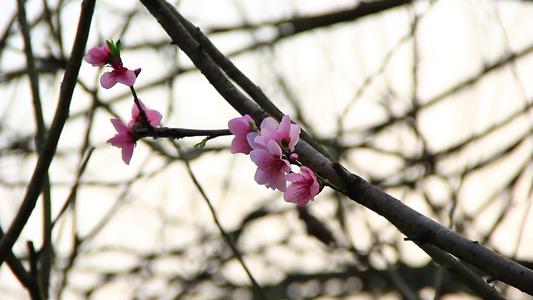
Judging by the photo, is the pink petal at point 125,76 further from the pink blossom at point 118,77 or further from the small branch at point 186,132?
the small branch at point 186,132

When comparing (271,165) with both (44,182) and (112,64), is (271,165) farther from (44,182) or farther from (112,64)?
(44,182)

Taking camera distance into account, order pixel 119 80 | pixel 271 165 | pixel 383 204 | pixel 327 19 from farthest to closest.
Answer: pixel 327 19 < pixel 119 80 < pixel 271 165 < pixel 383 204

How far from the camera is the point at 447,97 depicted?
3549mm

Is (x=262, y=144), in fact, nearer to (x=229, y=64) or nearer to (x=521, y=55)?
(x=229, y=64)

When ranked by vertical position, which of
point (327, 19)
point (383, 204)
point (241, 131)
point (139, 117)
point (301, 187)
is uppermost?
point (327, 19)

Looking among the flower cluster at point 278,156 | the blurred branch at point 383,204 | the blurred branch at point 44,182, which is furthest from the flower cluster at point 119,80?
the blurred branch at point 44,182

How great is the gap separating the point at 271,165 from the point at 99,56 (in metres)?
0.46

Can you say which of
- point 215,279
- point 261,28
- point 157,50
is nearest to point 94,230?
point 157,50

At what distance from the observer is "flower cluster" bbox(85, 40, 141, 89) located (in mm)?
1165

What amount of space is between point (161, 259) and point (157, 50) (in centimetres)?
149

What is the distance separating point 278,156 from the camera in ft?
3.27

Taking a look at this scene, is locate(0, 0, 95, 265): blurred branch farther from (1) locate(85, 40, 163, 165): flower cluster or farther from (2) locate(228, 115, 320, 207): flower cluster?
(2) locate(228, 115, 320, 207): flower cluster

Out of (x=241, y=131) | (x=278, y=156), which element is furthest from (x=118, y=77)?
(x=278, y=156)

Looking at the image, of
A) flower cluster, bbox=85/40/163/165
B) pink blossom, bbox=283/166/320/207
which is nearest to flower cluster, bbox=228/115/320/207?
pink blossom, bbox=283/166/320/207
